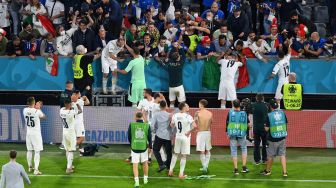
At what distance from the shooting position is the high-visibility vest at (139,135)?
23250 millimetres

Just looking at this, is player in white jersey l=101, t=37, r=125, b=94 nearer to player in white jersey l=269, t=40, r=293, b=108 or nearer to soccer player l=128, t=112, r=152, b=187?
player in white jersey l=269, t=40, r=293, b=108

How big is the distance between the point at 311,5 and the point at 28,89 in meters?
11.8

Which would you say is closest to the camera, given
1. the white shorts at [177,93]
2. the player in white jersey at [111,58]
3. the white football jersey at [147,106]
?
the white football jersey at [147,106]

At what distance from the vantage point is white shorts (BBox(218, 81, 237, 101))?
29.5 metres

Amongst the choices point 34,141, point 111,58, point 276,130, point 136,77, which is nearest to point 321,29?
point 136,77

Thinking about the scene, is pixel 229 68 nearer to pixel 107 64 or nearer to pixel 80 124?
pixel 107 64

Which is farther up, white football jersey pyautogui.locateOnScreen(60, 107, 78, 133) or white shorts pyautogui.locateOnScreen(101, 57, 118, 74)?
white shorts pyautogui.locateOnScreen(101, 57, 118, 74)

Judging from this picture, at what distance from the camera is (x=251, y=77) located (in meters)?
30.2

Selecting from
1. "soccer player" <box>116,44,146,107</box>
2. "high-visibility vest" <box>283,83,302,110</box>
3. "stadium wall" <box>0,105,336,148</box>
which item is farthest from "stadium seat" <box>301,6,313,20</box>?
"soccer player" <box>116,44,146,107</box>

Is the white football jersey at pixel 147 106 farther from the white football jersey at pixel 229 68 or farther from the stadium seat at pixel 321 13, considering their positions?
the stadium seat at pixel 321 13

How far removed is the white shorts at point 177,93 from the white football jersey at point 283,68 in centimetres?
315

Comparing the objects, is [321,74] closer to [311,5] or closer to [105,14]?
[311,5]

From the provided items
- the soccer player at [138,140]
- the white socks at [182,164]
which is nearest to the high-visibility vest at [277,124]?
the white socks at [182,164]

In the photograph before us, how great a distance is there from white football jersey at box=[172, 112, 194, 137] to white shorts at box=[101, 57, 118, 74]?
6426mm
